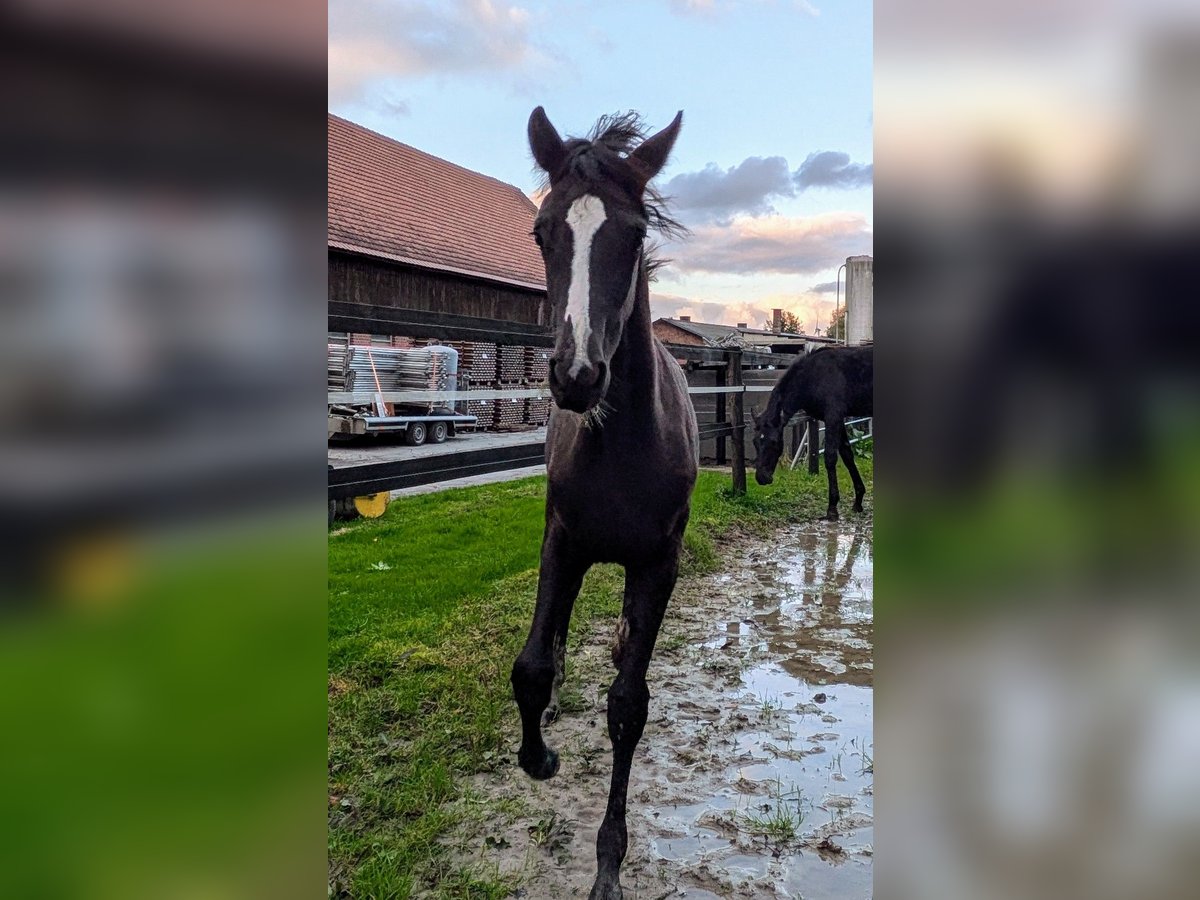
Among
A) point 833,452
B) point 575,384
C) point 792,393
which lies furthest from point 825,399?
point 575,384

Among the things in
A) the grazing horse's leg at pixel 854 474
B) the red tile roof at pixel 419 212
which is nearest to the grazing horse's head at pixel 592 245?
the grazing horse's leg at pixel 854 474

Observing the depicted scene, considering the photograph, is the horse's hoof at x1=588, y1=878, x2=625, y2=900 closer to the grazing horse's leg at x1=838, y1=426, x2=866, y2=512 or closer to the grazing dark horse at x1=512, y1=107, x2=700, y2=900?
the grazing dark horse at x1=512, y1=107, x2=700, y2=900

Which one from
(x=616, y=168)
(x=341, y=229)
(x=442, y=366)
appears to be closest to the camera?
(x=616, y=168)

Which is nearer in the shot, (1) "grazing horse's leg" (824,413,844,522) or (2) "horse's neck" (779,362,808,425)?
(1) "grazing horse's leg" (824,413,844,522)

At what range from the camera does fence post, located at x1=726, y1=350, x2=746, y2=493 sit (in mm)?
8234

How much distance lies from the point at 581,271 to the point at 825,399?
7.04 m

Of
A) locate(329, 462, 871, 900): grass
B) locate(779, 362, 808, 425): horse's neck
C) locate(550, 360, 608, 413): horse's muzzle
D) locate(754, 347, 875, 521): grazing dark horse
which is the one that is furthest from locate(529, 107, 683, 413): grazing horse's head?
locate(779, 362, 808, 425): horse's neck

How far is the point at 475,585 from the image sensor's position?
4.56m

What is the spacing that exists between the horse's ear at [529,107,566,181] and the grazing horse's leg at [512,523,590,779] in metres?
1.14

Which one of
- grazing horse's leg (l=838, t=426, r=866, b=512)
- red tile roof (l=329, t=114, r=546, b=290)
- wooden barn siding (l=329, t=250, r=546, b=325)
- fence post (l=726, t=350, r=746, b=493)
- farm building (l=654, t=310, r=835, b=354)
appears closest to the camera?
grazing horse's leg (l=838, t=426, r=866, b=512)
